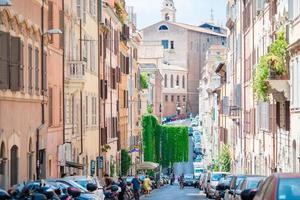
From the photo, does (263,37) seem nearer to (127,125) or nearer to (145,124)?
(127,125)

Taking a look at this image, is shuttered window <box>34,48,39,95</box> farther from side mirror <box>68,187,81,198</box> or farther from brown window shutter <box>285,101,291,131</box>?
brown window shutter <box>285,101,291,131</box>

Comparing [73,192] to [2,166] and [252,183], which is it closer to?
[252,183]

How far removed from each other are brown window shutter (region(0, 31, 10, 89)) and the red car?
13.0 m

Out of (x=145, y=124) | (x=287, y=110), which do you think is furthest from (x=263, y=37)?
(x=145, y=124)

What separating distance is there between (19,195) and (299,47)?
68.2ft

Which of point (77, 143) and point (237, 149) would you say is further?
point (237, 149)

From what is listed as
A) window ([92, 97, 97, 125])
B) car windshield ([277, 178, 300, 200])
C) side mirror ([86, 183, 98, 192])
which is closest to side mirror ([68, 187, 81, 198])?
side mirror ([86, 183, 98, 192])

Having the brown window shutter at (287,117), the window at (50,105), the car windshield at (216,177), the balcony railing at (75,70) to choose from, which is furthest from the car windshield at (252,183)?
the car windshield at (216,177)

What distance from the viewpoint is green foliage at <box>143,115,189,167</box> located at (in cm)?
11981

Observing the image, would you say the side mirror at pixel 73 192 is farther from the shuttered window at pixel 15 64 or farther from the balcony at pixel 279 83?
the balcony at pixel 279 83

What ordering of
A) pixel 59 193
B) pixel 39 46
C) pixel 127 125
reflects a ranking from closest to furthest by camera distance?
pixel 59 193 → pixel 39 46 → pixel 127 125

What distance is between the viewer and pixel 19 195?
18547mm

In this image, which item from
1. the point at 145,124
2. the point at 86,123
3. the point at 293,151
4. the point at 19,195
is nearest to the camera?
the point at 19,195

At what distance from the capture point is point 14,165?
1240 inches
